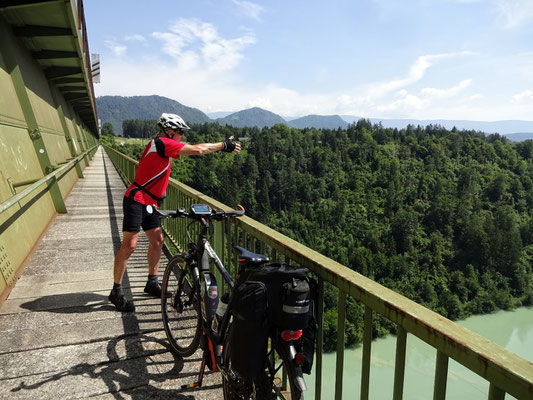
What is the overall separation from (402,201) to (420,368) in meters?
83.5

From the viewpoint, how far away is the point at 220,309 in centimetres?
260

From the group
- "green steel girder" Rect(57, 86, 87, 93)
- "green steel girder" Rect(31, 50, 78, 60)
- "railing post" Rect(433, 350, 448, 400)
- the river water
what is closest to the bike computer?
"railing post" Rect(433, 350, 448, 400)

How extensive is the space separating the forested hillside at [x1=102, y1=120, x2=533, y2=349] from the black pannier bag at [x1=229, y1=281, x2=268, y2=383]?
209ft

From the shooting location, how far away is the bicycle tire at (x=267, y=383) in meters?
1.88

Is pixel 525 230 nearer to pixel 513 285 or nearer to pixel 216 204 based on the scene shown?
pixel 513 285

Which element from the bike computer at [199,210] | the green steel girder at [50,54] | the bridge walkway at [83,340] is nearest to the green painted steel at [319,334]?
the bridge walkway at [83,340]

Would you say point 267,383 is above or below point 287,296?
below

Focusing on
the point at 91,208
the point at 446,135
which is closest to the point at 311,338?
the point at 91,208

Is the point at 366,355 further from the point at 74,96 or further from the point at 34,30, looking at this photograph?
the point at 74,96

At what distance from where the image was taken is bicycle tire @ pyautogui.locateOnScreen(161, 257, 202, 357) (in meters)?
3.32

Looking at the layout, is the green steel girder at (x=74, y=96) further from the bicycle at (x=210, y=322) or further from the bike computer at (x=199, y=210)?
the bike computer at (x=199, y=210)

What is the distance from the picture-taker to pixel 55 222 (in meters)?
8.14

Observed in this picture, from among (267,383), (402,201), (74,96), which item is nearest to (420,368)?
(74,96)

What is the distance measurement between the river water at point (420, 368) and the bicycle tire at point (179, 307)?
4023 cm
